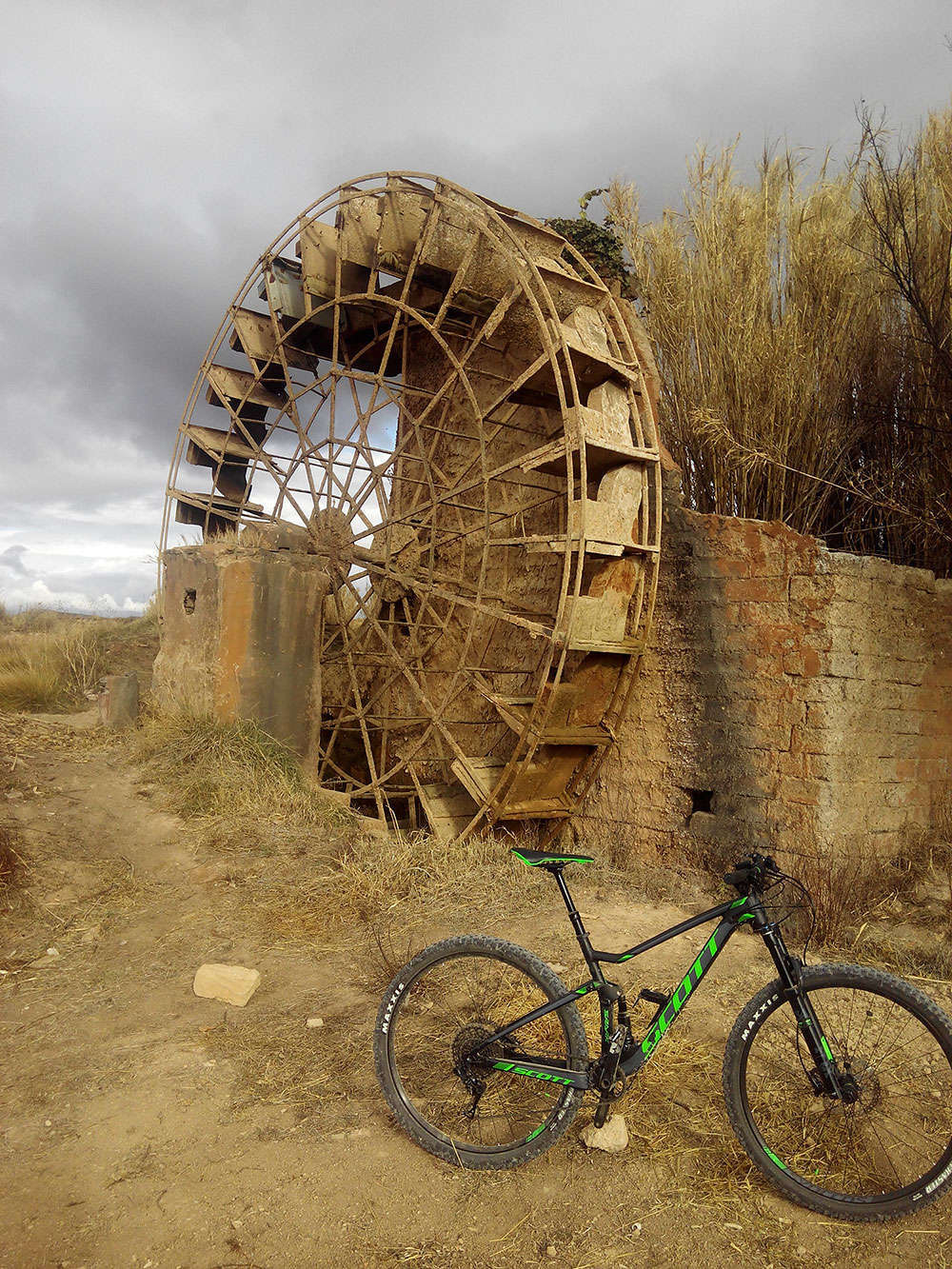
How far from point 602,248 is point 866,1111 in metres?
6.29

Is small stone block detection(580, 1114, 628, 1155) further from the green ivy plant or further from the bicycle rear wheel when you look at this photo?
the green ivy plant

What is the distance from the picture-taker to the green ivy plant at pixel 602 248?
6.87 meters

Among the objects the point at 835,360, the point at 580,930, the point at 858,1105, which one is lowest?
the point at 858,1105

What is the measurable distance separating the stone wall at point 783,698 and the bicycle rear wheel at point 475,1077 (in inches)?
98.4

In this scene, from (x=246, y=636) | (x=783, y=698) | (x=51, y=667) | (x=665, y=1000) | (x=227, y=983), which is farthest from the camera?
(x=51, y=667)

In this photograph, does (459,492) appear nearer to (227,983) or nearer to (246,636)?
(246,636)

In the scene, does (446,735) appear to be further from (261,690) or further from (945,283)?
(945,283)

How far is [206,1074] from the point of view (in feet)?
9.86

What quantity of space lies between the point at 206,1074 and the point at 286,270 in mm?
7362

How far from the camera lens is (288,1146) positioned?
2574mm

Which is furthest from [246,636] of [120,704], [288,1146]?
[288,1146]

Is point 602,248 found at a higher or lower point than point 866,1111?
higher

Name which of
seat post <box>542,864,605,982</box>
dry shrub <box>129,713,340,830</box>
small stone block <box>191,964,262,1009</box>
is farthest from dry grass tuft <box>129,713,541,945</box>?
seat post <box>542,864,605,982</box>

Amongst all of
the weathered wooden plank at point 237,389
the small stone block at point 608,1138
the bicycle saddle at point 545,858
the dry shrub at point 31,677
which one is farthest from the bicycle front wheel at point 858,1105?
the dry shrub at point 31,677
